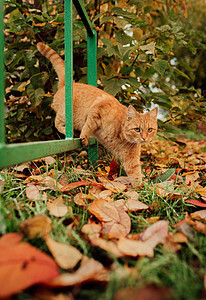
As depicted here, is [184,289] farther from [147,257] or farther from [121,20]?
[121,20]

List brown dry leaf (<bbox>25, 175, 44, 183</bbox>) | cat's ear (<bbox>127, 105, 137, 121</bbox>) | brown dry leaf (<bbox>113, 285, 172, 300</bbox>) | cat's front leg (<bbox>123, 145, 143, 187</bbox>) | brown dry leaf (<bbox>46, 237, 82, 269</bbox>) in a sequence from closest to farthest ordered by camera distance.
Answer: brown dry leaf (<bbox>113, 285, 172, 300</bbox>), brown dry leaf (<bbox>46, 237, 82, 269</bbox>), brown dry leaf (<bbox>25, 175, 44, 183</bbox>), cat's front leg (<bbox>123, 145, 143, 187</bbox>), cat's ear (<bbox>127, 105, 137, 121</bbox>)

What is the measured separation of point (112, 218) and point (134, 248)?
0.76 feet

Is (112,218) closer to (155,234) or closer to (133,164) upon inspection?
(155,234)

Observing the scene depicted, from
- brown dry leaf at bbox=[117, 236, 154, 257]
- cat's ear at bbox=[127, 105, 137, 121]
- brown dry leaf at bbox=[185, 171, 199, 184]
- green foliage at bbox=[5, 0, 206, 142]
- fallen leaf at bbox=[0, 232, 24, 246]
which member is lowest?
brown dry leaf at bbox=[185, 171, 199, 184]

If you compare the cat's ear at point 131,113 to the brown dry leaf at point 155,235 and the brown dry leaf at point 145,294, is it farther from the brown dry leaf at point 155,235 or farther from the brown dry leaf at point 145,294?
the brown dry leaf at point 145,294

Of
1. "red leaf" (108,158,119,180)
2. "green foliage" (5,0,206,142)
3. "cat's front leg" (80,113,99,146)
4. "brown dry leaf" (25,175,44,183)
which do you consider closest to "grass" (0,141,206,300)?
"brown dry leaf" (25,175,44,183)

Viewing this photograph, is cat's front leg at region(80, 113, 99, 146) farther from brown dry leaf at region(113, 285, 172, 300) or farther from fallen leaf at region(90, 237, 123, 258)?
brown dry leaf at region(113, 285, 172, 300)

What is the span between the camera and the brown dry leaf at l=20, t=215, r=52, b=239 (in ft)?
2.22

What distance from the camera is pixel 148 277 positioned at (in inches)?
22.1

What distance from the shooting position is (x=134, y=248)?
2.21 ft

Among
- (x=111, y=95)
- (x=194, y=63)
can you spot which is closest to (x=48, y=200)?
(x=111, y=95)

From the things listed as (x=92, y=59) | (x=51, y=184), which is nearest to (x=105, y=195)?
(x=51, y=184)

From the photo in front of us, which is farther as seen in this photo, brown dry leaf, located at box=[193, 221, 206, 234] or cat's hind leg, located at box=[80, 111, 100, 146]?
cat's hind leg, located at box=[80, 111, 100, 146]

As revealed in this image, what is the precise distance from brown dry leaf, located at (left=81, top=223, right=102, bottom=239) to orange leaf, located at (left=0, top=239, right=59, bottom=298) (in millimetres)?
200
